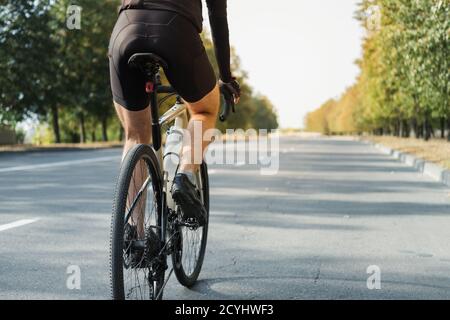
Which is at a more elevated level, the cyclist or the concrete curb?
the cyclist

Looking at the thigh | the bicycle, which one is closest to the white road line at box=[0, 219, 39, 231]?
the bicycle

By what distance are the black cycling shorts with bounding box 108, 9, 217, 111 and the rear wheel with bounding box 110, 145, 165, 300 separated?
324mm

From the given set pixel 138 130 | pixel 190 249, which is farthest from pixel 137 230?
pixel 190 249

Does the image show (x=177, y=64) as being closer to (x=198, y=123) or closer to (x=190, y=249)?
(x=198, y=123)

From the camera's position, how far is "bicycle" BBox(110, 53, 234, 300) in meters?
3.30

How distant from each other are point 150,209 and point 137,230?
214mm

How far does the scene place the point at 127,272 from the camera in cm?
351

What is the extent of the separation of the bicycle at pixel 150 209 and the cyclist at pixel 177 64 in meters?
0.08

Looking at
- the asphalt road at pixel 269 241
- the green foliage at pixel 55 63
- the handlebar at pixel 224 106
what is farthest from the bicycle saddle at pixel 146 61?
the green foliage at pixel 55 63

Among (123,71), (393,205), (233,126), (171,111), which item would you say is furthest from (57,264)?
(233,126)

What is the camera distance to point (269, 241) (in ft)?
21.4

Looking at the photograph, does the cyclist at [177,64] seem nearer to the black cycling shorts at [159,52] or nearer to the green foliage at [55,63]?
the black cycling shorts at [159,52]

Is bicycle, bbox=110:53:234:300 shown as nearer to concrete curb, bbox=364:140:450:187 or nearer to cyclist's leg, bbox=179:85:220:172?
cyclist's leg, bbox=179:85:220:172

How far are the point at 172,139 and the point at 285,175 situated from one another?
11420 mm
